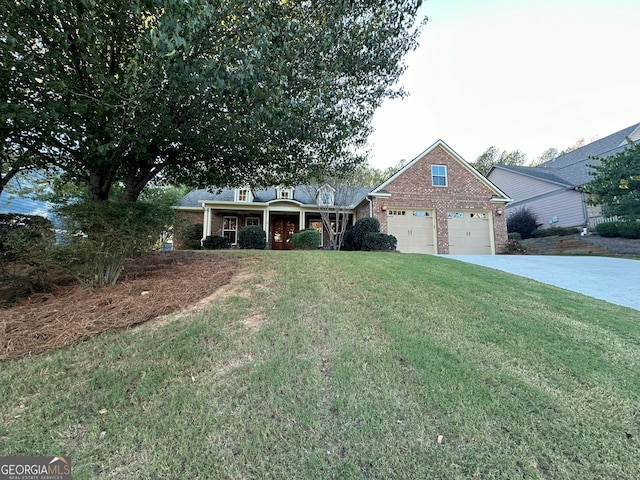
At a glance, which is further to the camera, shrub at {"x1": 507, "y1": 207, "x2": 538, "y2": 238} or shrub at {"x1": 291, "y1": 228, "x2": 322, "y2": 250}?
shrub at {"x1": 507, "y1": 207, "x2": 538, "y2": 238}

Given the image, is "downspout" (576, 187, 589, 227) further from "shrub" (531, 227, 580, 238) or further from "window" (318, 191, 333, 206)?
"window" (318, 191, 333, 206)

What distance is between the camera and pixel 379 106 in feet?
25.0

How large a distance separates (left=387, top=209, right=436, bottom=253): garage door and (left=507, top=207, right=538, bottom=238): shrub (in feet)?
25.6

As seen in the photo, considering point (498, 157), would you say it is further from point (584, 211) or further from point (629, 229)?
point (629, 229)

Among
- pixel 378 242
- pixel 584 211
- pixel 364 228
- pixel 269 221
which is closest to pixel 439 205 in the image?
pixel 364 228

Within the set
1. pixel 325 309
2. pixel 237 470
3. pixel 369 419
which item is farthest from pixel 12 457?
pixel 325 309

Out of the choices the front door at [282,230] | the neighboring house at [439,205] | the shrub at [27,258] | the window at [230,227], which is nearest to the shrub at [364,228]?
the neighboring house at [439,205]

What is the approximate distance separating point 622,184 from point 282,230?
15.8 meters

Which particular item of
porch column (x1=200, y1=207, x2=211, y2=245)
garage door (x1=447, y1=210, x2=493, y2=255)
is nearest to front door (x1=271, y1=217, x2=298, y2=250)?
porch column (x1=200, y1=207, x2=211, y2=245)

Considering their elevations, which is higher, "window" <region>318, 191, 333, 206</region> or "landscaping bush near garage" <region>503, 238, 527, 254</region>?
"window" <region>318, 191, 333, 206</region>

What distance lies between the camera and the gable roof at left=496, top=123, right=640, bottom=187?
17.7 m

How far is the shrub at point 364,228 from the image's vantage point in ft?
42.7

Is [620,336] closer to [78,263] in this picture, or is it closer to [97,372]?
[97,372]

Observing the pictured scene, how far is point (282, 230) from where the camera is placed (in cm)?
1772
